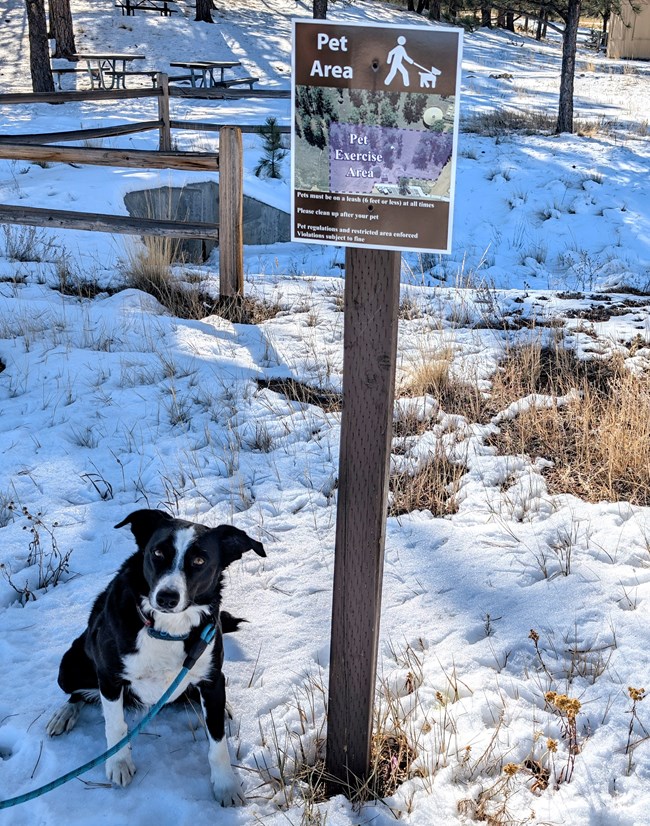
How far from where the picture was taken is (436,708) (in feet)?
9.44

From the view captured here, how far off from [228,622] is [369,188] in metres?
1.88

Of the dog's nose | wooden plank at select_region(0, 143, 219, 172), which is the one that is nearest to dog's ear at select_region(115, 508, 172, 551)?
the dog's nose

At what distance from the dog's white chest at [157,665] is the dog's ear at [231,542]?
12.6 inches

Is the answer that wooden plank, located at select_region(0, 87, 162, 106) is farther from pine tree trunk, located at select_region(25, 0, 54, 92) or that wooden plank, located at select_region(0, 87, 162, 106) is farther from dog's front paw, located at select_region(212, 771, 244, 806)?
dog's front paw, located at select_region(212, 771, 244, 806)

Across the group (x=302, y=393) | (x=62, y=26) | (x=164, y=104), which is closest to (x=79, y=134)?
(x=164, y=104)

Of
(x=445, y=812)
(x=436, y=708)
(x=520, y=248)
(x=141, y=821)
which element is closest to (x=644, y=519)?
(x=436, y=708)

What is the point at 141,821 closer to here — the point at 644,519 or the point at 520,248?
the point at 644,519

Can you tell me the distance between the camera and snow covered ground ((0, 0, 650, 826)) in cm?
263

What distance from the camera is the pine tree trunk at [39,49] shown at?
59.1 ft

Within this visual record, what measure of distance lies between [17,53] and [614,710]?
28396 mm

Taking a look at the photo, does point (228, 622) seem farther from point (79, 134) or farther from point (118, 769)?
point (79, 134)

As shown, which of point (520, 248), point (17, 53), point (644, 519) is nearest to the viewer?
point (644, 519)

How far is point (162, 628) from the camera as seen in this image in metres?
2.57

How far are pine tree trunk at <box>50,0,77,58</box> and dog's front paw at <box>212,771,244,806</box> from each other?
2519 cm
